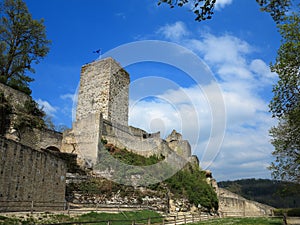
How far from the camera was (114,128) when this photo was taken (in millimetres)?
28828

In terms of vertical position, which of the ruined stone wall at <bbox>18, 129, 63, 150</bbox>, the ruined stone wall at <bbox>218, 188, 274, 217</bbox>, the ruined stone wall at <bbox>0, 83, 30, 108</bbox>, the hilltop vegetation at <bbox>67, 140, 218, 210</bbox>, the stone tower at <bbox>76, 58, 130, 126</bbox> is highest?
the stone tower at <bbox>76, 58, 130, 126</bbox>

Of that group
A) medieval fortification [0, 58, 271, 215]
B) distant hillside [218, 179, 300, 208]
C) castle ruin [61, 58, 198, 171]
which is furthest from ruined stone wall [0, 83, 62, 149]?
distant hillside [218, 179, 300, 208]

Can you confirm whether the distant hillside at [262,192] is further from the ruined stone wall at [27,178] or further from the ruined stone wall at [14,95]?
the ruined stone wall at [14,95]

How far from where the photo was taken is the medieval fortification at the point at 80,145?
44.0ft

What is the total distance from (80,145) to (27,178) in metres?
12.5

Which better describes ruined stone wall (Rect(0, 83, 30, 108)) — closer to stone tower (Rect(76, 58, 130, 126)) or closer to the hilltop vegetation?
the hilltop vegetation

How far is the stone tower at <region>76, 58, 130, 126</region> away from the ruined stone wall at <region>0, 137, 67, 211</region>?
15754 millimetres

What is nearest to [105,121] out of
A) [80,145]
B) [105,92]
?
[80,145]

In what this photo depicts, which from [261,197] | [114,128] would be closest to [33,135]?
[114,128]

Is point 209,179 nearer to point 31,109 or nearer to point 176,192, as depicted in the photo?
point 176,192

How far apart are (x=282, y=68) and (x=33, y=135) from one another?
796 inches

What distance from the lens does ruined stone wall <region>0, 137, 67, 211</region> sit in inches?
499

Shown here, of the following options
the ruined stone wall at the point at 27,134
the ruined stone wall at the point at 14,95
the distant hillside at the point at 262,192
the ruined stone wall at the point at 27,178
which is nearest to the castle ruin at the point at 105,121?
the ruined stone wall at the point at 27,134

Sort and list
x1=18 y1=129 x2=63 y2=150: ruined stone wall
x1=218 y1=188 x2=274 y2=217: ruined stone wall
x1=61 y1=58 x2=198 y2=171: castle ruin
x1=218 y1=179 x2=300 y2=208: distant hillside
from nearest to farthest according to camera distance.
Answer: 1. x1=18 y1=129 x2=63 y2=150: ruined stone wall
2. x1=61 y1=58 x2=198 y2=171: castle ruin
3. x1=218 y1=188 x2=274 y2=217: ruined stone wall
4. x1=218 y1=179 x2=300 y2=208: distant hillside
